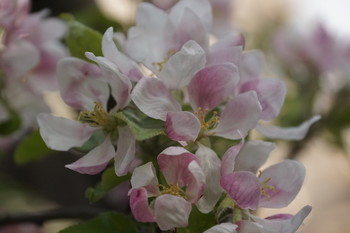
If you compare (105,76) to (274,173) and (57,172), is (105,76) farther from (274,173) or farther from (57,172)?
(57,172)

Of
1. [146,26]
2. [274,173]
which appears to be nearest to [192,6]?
[146,26]

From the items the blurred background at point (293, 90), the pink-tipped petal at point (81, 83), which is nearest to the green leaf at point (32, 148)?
the pink-tipped petal at point (81, 83)

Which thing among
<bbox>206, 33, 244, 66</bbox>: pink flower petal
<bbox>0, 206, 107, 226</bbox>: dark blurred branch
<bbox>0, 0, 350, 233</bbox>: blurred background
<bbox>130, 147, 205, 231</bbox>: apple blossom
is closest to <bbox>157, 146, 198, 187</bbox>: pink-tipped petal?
<bbox>130, 147, 205, 231</bbox>: apple blossom

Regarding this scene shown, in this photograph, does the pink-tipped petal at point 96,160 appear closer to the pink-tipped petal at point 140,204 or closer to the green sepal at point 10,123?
the pink-tipped petal at point 140,204

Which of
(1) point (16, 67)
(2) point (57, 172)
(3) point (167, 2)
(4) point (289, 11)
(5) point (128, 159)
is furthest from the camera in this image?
(4) point (289, 11)

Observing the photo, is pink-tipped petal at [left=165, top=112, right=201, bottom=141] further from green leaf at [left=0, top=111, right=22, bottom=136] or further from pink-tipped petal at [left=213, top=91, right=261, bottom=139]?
green leaf at [left=0, top=111, right=22, bottom=136]

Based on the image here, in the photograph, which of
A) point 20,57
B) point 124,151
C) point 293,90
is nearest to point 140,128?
point 124,151

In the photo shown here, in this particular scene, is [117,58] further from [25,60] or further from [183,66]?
[25,60]
